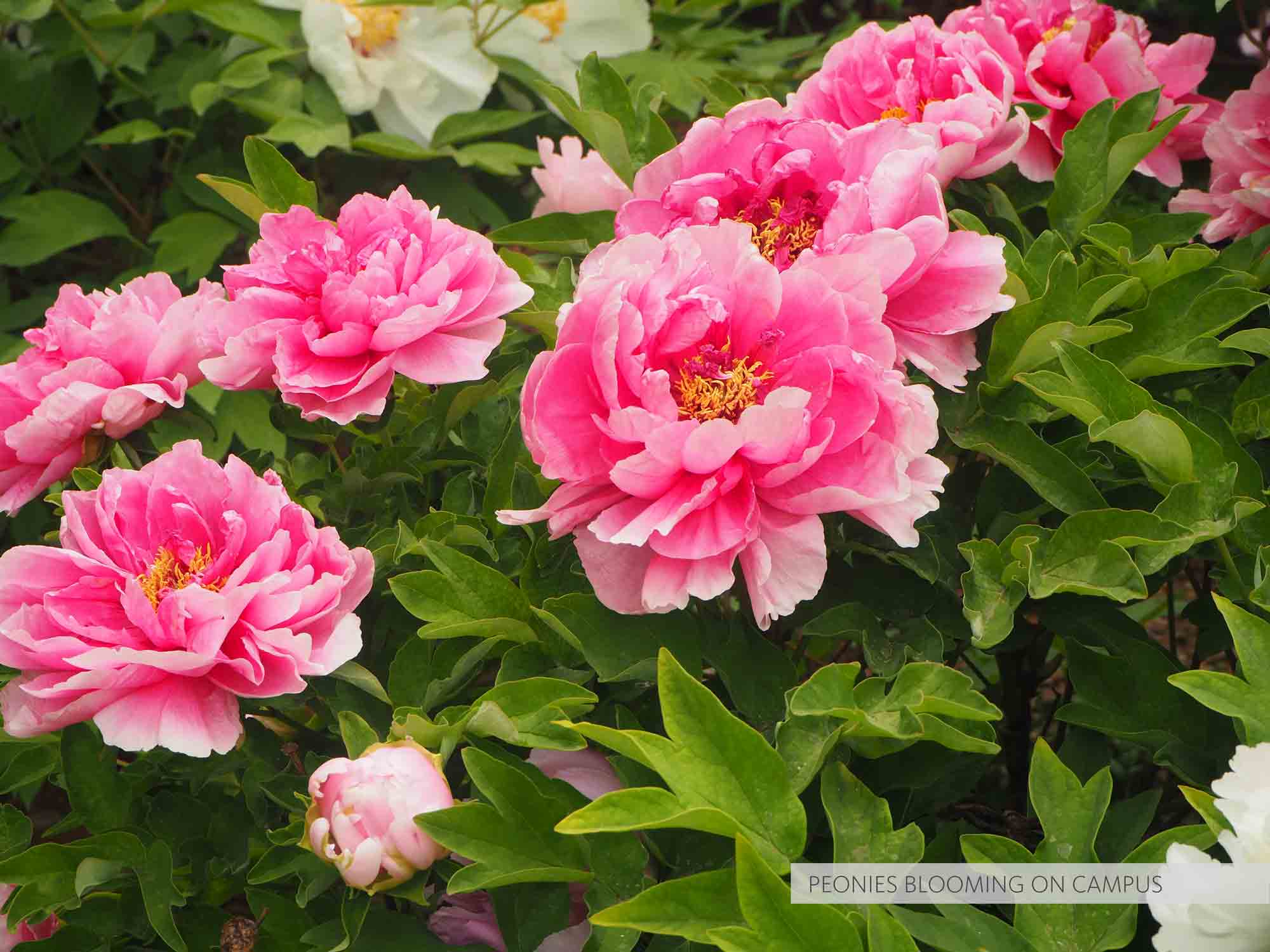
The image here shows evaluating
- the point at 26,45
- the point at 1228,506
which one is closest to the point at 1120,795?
the point at 1228,506

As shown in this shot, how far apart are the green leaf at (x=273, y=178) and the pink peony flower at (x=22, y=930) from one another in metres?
0.48

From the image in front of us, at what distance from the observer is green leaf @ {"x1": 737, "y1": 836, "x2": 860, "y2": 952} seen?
0.56 m

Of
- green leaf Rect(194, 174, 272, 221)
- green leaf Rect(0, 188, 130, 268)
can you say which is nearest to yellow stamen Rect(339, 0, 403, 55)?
green leaf Rect(0, 188, 130, 268)

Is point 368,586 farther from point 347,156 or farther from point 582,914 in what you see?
point 347,156

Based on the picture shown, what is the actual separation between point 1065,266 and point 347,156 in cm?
138

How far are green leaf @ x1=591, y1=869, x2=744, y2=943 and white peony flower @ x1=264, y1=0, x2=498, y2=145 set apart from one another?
1.28 metres

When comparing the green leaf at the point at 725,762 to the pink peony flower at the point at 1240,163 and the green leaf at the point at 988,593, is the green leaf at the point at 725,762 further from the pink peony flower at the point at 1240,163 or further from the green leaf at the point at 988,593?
the pink peony flower at the point at 1240,163

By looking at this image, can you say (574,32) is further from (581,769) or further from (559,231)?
(581,769)

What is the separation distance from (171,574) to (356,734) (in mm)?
140

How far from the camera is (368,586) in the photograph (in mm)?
743

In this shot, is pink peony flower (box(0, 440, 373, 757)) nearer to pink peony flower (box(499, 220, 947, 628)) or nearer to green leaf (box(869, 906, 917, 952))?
pink peony flower (box(499, 220, 947, 628))

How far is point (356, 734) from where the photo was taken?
71cm

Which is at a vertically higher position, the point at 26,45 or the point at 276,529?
the point at 276,529

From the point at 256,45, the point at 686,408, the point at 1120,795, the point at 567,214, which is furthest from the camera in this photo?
the point at 256,45
